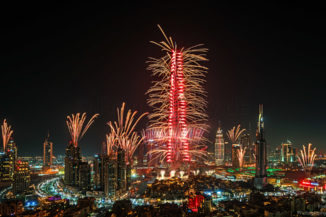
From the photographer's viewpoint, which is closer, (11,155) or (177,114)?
(177,114)

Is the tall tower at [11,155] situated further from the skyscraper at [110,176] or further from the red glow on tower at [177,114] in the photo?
the red glow on tower at [177,114]

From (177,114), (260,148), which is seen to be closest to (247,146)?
(260,148)

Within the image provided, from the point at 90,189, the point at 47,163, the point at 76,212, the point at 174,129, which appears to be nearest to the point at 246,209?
the point at 174,129

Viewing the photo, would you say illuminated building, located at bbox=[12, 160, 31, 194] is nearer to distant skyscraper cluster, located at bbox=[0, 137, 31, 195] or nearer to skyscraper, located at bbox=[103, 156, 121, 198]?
distant skyscraper cluster, located at bbox=[0, 137, 31, 195]

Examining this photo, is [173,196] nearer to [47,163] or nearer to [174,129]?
[174,129]

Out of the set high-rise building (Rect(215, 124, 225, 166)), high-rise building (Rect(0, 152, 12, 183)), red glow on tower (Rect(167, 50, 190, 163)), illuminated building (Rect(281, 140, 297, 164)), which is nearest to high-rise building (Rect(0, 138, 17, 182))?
high-rise building (Rect(0, 152, 12, 183))

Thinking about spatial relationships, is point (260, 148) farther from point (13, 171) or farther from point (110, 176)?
point (13, 171)

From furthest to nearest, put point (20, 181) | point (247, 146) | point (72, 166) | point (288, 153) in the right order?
point (288, 153) < point (247, 146) < point (72, 166) < point (20, 181)
